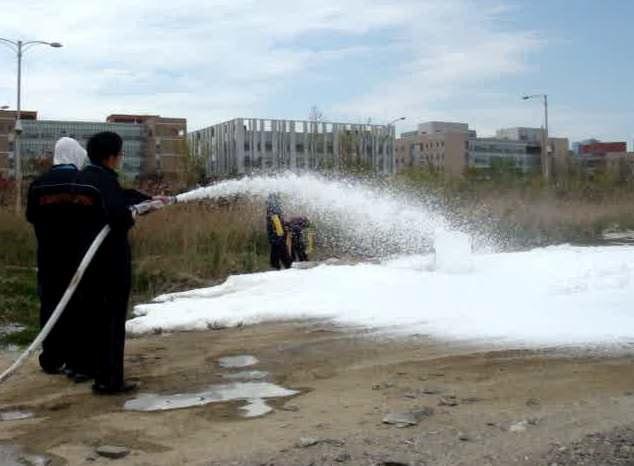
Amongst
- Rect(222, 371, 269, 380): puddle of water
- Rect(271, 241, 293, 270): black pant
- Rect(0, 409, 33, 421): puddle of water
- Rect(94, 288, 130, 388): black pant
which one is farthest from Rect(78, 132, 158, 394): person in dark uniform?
Rect(271, 241, 293, 270): black pant

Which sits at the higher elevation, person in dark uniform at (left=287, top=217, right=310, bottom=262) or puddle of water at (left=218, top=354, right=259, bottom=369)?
person in dark uniform at (left=287, top=217, right=310, bottom=262)

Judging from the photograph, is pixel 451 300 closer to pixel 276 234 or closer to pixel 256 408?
pixel 256 408

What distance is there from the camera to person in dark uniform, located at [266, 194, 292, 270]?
552 inches

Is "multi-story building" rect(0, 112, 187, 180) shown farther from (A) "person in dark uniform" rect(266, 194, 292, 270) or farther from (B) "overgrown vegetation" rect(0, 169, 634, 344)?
(A) "person in dark uniform" rect(266, 194, 292, 270)

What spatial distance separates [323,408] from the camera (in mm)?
5164

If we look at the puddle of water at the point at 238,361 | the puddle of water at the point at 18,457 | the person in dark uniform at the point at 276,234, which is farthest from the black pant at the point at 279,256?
the puddle of water at the point at 18,457

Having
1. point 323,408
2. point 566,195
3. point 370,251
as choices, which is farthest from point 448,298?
point 566,195

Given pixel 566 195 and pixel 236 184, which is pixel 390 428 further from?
pixel 566 195

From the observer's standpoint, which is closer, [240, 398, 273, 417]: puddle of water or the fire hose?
[240, 398, 273, 417]: puddle of water

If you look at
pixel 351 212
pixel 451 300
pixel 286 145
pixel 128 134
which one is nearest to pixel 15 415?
pixel 451 300

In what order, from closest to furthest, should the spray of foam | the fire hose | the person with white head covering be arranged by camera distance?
the fire hose
the person with white head covering
the spray of foam

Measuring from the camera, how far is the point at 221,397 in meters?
5.57

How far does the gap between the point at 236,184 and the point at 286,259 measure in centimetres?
439

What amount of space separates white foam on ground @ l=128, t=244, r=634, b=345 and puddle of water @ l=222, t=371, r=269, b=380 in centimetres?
186
